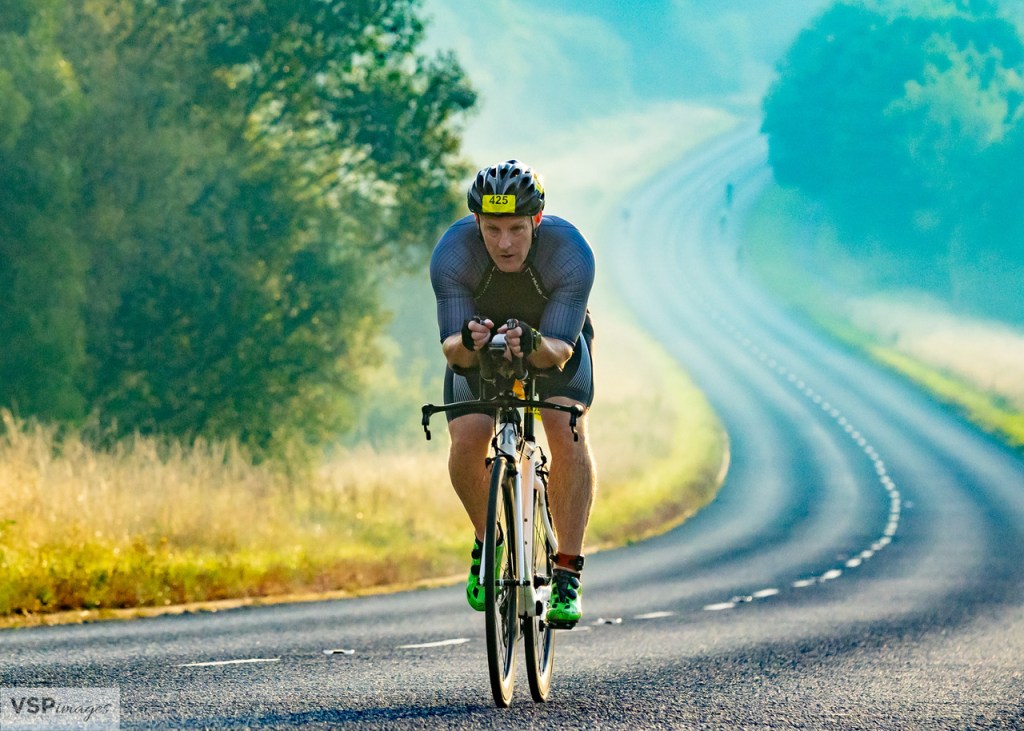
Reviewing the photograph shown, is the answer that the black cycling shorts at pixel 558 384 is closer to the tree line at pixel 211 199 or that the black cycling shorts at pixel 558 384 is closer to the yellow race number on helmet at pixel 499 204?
the yellow race number on helmet at pixel 499 204

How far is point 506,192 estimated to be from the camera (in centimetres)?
623

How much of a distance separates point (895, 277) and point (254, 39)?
59.6m

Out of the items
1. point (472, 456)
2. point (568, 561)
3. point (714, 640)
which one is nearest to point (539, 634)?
point (568, 561)

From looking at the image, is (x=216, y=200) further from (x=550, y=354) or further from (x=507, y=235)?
(x=550, y=354)

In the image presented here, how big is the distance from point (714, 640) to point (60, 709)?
5.65 meters

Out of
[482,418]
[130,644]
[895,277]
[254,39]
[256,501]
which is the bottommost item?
[130,644]

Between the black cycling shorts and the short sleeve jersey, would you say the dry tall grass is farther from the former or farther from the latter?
the short sleeve jersey

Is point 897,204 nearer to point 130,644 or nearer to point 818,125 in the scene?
point 818,125

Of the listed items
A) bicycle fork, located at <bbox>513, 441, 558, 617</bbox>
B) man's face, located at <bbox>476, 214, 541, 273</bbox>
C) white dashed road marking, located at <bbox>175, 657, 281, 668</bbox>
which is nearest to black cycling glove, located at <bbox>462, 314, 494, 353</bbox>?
man's face, located at <bbox>476, 214, 541, 273</bbox>

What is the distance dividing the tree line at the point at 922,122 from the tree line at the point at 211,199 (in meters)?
45.9

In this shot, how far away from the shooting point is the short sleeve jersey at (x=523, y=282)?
21.0 ft

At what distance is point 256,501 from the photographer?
18.5 m

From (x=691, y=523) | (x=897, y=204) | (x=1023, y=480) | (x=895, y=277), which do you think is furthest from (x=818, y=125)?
(x=691, y=523)

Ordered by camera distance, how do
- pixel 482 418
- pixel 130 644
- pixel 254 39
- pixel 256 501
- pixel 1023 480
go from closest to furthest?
pixel 482 418
pixel 130 644
pixel 256 501
pixel 254 39
pixel 1023 480
